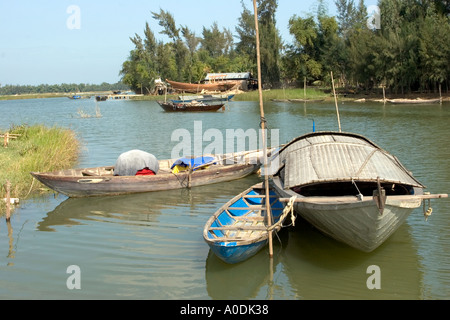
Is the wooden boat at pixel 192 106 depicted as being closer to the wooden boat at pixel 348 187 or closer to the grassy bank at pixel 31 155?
the grassy bank at pixel 31 155

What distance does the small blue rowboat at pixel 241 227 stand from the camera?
5992mm

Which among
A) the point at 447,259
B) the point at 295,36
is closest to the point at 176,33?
the point at 295,36

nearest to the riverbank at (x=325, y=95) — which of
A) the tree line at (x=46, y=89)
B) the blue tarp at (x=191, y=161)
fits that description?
the blue tarp at (x=191, y=161)

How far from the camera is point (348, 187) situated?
755 cm

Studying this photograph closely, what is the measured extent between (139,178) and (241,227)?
173 inches

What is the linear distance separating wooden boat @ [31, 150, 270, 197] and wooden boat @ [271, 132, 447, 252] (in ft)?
8.66

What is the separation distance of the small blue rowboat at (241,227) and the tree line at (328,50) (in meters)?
28.8

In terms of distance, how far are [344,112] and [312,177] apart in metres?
23.7

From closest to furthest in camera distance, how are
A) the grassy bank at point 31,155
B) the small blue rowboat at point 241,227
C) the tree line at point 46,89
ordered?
the small blue rowboat at point 241,227
the grassy bank at point 31,155
the tree line at point 46,89

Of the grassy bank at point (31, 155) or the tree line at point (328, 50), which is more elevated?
the tree line at point (328, 50)

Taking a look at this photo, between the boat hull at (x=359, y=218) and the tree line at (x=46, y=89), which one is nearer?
the boat hull at (x=359, y=218)

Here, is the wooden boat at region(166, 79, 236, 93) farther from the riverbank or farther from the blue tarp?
the blue tarp

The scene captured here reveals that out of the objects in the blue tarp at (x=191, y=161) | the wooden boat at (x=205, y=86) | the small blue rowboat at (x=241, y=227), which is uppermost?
the wooden boat at (x=205, y=86)
